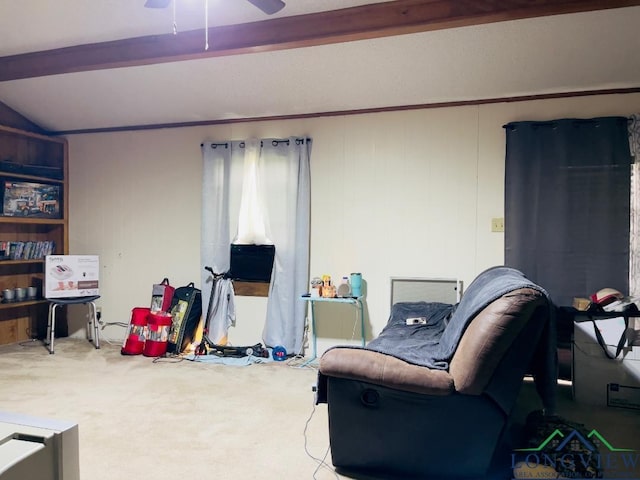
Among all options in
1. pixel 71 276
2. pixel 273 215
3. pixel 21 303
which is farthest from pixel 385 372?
pixel 21 303

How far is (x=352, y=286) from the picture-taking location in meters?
4.13

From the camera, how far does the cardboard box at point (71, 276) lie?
451 centimetres

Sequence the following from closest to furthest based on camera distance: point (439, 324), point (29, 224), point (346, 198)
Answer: point (439, 324)
point (346, 198)
point (29, 224)

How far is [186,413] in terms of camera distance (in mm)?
2990

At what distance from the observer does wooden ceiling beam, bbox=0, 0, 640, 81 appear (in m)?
2.61

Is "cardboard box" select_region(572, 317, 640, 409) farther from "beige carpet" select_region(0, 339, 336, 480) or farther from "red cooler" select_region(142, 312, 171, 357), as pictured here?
"red cooler" select_region(142, 312, 171, 357)

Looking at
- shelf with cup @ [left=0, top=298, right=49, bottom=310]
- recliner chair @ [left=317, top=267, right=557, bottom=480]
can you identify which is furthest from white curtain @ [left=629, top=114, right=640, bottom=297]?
shelf with cup @ [left=0, top=298, right=49, bottom=310]

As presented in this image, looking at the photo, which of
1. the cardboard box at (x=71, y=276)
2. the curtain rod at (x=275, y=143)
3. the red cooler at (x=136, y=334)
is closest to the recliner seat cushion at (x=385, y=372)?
the curtain rod at (x=275, y=143)

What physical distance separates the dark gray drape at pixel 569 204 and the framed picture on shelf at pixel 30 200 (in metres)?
4.67

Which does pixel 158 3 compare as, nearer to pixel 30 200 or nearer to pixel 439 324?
pixel 439 324

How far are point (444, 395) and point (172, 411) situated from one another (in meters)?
1.86

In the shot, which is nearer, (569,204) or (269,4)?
(269,4)

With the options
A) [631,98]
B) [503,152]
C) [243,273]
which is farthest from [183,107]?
[631,98]

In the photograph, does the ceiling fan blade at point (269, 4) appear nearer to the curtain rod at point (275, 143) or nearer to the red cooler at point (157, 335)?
the curtain rod at point (275, 143)
